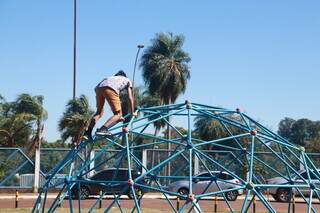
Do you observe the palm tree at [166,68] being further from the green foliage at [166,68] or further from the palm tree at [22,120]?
the palm tree at [22,120]

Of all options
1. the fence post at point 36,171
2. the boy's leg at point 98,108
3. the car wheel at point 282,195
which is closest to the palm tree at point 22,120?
the fence post at point 36,171

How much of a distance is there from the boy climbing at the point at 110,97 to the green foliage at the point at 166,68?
90.0 ft

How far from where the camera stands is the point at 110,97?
10.6m

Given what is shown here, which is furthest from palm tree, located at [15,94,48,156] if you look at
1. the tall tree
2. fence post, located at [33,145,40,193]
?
the tall tree

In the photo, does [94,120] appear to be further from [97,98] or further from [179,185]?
[179,185]

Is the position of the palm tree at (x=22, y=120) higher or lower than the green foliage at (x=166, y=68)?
lower

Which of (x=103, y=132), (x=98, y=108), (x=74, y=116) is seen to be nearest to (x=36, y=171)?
(x=74, y=116)

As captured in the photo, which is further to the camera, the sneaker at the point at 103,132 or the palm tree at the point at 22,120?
the palm tree at the point at 22,120

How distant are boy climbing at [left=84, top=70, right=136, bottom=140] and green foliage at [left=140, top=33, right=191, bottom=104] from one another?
2743 centimetres

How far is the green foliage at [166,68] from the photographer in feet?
126

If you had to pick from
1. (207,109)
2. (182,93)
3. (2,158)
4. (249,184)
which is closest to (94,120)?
(207,109)

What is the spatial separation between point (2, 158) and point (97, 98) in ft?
63.4

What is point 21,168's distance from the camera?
29297 mm

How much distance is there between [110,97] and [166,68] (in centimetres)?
2821
